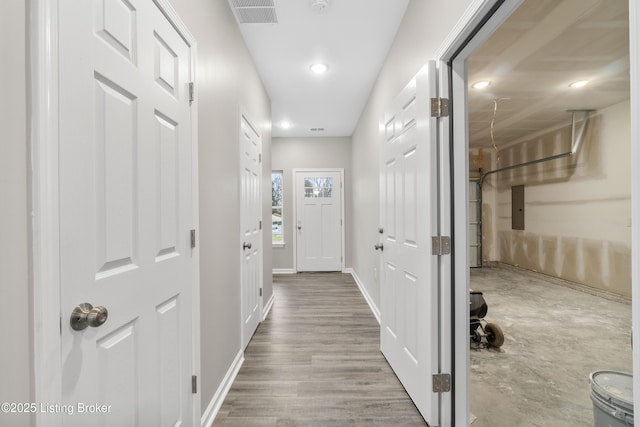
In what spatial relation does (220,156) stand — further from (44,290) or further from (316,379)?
(316,379)

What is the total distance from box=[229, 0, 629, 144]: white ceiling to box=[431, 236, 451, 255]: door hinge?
5.82ft

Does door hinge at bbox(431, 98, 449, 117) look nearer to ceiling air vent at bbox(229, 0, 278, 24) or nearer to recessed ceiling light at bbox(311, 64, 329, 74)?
ceiling air vent at bbox(229, 0, 278, 24)

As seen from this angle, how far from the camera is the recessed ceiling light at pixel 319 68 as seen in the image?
2990 millimetres

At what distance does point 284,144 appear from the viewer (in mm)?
5824

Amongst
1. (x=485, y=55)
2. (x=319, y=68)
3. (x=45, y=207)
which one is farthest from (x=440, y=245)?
(x=319, y=68)

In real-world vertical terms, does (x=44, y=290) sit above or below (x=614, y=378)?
above

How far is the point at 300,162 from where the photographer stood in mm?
5824

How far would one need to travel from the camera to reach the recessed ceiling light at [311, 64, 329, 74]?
2990mm

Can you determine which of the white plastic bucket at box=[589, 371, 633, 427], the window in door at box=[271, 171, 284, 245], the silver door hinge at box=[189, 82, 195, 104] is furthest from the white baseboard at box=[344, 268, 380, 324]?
the silver door hinge at box=[189, 82, 195, 104]

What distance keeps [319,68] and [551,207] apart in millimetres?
4980

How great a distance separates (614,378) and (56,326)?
2177 mm

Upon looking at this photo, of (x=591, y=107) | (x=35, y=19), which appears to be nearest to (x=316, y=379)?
(x=35, y=19)

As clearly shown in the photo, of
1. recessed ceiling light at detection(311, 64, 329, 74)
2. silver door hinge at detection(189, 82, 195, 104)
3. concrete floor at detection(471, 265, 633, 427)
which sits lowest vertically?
concrete floor at detection(471, 265, 633, 427)

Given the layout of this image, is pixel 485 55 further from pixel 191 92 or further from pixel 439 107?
pixel 191 92
